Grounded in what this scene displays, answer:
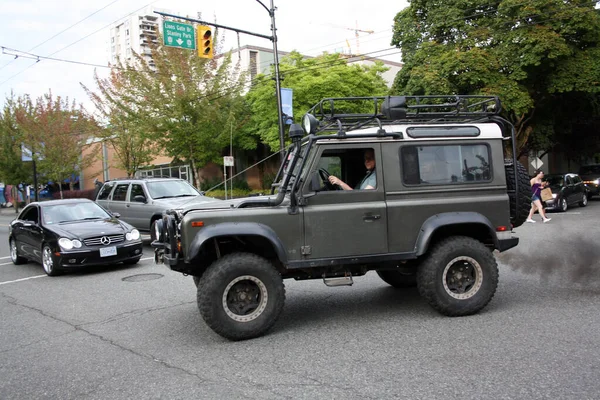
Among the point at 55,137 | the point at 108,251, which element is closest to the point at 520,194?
the point at 108,251

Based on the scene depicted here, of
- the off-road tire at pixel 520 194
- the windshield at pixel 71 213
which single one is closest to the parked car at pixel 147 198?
the windshield at pixel 71 213

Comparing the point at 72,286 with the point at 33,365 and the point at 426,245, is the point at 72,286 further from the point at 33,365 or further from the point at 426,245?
the point at 426,245

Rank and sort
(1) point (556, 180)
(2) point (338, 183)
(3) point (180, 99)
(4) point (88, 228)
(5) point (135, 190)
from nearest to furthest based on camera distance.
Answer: (2) point (338, 183)
(4) point (88, 228)
(5) point (135, 190)
(1) point (556, 180)
(3) point (180, 99)

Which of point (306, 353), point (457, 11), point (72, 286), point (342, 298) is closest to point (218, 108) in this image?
point (457, 11)

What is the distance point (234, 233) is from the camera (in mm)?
5332

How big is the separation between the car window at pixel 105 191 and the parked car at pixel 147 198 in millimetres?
592

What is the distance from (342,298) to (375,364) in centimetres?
257

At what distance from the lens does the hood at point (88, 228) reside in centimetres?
1016

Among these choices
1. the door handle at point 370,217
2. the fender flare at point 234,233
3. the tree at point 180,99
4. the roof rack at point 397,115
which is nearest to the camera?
the fender flare at point 234,233

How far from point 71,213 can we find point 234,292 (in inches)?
282

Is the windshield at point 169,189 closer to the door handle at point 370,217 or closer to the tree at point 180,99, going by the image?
the door handle at point 370,217

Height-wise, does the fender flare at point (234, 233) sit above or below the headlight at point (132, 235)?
above

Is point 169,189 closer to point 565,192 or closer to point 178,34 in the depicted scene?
point 178,34

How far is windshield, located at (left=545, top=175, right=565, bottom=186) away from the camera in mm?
21016
